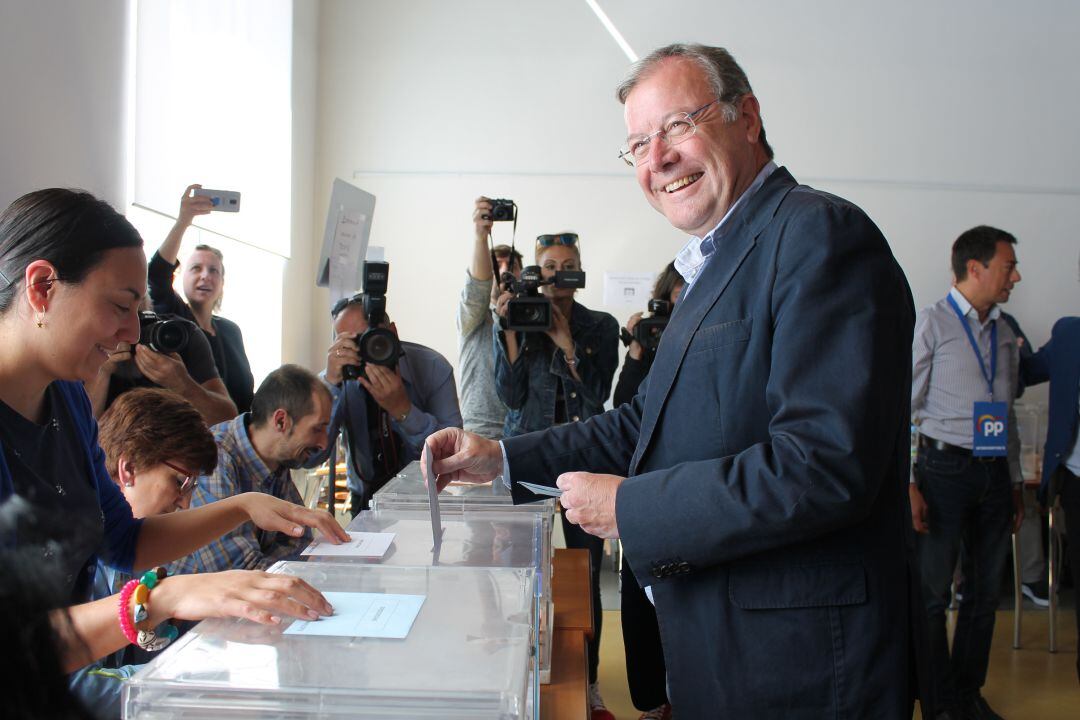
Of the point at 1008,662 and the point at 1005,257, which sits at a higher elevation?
the point at 1005,257

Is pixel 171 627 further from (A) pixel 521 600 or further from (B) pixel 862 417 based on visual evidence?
(B) pixel 862 417

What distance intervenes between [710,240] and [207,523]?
0.99 metres

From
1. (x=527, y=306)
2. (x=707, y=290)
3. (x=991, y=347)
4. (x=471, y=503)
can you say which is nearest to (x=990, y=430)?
(x=991, y=347)

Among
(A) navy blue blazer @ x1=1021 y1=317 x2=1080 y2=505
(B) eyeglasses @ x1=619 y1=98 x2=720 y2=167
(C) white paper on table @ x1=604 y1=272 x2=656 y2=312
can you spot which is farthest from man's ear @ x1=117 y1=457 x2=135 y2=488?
(C) white paper on table @ x1=604 y1=272 x2=656 y2=312

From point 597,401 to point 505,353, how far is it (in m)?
0.37

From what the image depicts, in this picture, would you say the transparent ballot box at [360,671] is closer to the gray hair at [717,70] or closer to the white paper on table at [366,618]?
the white paper on table at [366,618]

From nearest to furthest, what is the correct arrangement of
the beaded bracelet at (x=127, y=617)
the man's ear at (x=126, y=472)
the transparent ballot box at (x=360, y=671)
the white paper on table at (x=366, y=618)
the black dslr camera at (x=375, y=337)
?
the transparent ballot box at (x=360, y=671) < the white paper on table at (x=366, y=618) < the beaded bracelet at (x=127, y=617) < the man's ear at (x=126, y=472) < the black dslr camera at (x=375, y=337)

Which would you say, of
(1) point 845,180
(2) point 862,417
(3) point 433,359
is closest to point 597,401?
(3) point 433,359

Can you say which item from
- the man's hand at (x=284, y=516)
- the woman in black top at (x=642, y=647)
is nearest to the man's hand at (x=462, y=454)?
the man's hand at (x=284, y=516)

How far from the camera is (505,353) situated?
3023mm

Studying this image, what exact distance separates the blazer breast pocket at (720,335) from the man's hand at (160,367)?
162cm

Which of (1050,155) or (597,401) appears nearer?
(597,401)

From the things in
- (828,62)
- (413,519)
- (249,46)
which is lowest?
(413,519)

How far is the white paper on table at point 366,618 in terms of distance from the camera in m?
0.87
